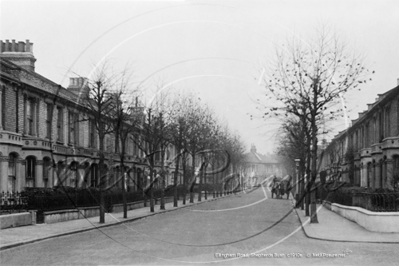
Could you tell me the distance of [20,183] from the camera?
28797 millimetres

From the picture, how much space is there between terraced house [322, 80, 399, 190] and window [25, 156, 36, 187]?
20.4 meters

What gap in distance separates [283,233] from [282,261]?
759 centimetres

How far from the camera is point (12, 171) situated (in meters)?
28.2

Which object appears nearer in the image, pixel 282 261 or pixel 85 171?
pixel 282 261

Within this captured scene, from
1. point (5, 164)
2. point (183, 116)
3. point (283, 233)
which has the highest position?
point (183, 116)

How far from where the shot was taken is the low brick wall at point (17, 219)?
18812 millimetres

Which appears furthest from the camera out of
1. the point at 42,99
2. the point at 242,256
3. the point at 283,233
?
the point at 42,99

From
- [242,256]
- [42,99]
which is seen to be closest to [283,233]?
[242,256]

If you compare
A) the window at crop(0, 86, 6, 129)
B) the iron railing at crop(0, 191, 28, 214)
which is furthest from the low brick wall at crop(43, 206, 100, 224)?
the window at crop(0, 86, 6, 129)

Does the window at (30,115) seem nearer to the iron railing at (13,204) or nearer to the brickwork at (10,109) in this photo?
the brickwork at (10,109)

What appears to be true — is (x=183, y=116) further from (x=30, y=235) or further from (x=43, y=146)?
(x=30, y=235)

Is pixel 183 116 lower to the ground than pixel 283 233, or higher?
higher

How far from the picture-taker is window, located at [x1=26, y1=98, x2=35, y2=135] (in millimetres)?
31055

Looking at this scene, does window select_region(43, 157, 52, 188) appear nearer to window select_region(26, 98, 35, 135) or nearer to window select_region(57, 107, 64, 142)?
window select_region(26, 98, 35, 135)
